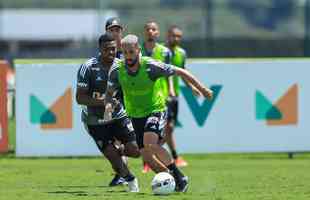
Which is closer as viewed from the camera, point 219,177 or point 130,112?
point 130,112

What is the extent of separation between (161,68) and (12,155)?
749 centimetres

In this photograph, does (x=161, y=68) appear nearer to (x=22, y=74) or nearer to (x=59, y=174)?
(x=59, y=174)

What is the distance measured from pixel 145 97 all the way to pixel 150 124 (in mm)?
358

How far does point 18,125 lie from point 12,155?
2.33ft

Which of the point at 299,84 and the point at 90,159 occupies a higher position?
the point at 299,84

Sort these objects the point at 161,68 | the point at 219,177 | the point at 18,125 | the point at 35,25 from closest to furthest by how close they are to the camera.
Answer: the point at 161,68 < the point at 219,177 < the point at 18,125 < the point at 35,25

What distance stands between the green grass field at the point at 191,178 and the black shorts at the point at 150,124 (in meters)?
0.77

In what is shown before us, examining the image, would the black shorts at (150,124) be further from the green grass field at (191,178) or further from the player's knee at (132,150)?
the green grass field at (191,178)

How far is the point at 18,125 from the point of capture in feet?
69.8

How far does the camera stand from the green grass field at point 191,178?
590 inches

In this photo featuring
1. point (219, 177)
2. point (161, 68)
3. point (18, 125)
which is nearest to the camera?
point (161, 68)

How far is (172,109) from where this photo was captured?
20.6 metres

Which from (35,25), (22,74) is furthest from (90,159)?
(35,25)

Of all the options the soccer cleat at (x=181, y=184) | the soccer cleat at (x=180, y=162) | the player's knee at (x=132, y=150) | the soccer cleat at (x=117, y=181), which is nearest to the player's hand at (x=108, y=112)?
the player's knee at (x=132, y=150)
